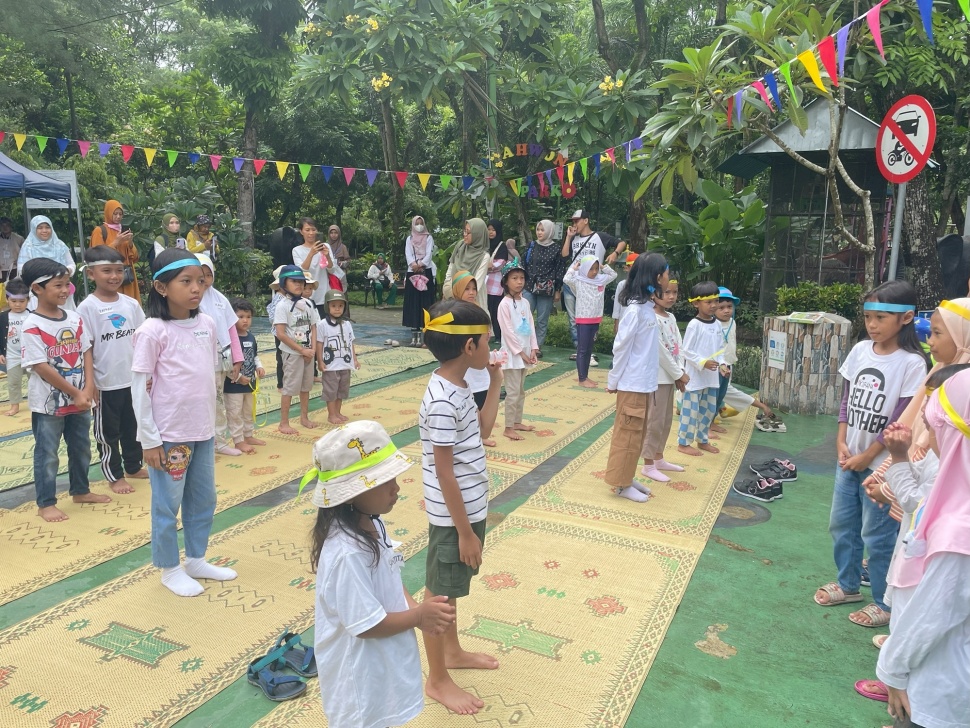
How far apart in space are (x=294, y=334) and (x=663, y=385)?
9.83 feet

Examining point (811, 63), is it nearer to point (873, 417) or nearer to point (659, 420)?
point (659, 420)

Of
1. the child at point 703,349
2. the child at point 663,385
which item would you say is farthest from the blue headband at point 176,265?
the child at point 703,349

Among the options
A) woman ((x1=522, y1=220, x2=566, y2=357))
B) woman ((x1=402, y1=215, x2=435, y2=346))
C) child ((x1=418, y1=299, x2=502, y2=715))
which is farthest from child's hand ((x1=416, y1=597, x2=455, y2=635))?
woman ((x1=402, y1=215, x2=435, y2=346))

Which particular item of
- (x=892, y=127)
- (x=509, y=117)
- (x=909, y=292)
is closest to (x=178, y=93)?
(x=509, y=117)

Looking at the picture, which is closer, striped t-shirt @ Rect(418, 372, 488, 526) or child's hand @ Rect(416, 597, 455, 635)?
child's hand @ Rect(416, 597, 455, 635)

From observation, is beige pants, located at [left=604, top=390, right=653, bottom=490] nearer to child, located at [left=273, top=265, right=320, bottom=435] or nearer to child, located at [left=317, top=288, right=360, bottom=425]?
child, located at [left=317, top=288, right=360, bottom=425]

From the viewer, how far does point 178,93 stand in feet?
55.4

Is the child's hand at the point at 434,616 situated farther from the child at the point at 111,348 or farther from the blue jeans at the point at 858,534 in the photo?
the child at the point at 111,348

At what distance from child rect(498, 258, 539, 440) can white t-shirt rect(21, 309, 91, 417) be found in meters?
3.14

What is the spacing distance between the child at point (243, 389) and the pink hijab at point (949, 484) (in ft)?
14.6

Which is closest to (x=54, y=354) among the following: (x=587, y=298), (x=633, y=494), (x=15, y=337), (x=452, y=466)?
(x=15, y=337)

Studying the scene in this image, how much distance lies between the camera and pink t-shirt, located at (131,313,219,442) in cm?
321

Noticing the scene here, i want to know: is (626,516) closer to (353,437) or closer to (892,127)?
(353,437)

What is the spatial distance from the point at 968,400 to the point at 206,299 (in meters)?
4.31
